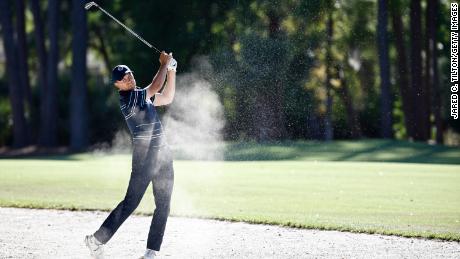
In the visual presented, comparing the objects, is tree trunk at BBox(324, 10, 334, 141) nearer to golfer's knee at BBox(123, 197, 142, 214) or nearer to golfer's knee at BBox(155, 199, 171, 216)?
golfer's knee at BBox(155, 199, 171, 216)

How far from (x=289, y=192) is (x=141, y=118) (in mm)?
7898

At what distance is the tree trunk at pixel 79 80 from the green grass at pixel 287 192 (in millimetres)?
9296

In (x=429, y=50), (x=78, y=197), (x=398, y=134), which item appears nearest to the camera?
(x=78, y=197)

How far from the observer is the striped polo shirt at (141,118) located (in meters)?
8.00

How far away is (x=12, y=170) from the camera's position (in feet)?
70.8

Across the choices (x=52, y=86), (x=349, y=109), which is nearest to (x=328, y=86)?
(x=349, y=109)

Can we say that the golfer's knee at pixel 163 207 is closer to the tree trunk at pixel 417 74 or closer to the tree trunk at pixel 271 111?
the tree trunk at pixel 271 111

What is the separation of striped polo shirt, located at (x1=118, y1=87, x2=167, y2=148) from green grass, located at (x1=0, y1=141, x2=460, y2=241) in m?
3.63

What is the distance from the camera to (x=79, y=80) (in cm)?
3344

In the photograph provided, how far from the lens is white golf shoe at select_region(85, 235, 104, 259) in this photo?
8.24 m

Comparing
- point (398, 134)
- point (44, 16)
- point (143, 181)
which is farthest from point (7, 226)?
point (398, 134)

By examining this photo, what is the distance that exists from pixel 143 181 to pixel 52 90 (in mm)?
27760

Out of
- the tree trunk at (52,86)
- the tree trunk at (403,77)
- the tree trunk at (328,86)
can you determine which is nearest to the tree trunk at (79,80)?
the tree trunk at (52,86)

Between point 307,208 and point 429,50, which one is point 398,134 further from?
point 307,208
